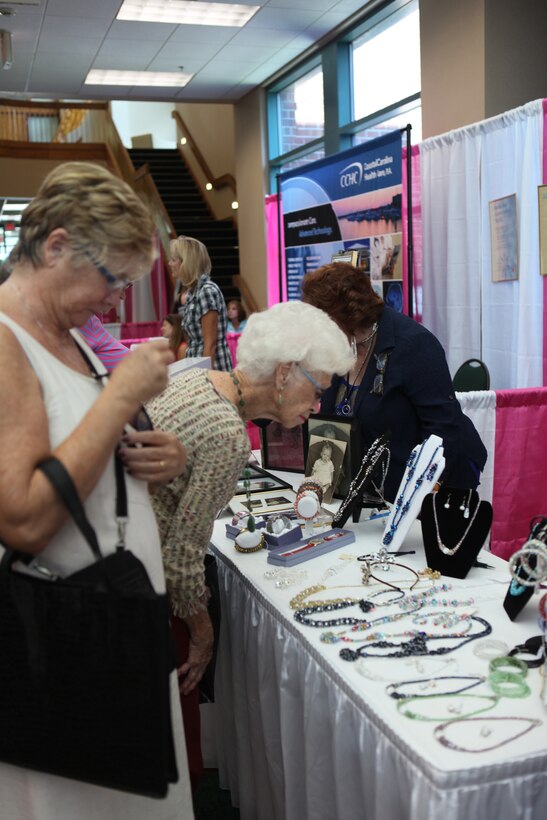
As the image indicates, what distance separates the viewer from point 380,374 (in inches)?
108

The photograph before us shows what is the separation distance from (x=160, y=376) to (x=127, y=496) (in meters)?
A: 0.22

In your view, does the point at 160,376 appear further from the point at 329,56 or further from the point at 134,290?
the point at 134,290

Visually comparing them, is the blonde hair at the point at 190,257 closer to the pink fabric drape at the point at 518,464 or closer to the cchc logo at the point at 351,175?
the cchc logo at the point at 351,175

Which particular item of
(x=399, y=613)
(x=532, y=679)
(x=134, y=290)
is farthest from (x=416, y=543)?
(x=134, y=290)

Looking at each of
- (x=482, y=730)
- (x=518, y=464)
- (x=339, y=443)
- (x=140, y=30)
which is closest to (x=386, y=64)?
(x=140, y=30)

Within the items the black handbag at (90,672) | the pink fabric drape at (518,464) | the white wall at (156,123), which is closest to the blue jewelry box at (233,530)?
the black handbag at (90,672)

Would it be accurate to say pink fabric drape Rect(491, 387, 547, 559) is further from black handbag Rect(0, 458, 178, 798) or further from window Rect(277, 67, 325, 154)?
window Rect(277, 67, 325, 154)

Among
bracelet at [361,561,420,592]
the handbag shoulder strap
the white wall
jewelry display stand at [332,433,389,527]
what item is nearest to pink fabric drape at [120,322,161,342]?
the white wall

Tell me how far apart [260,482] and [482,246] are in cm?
321

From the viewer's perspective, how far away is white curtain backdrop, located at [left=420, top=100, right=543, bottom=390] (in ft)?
16.5

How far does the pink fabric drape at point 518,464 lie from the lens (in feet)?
13.2

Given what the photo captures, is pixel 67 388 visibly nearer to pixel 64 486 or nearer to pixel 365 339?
pixel 64 486

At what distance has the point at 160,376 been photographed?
3.89 ft

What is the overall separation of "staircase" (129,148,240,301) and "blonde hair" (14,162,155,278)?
1079cm
